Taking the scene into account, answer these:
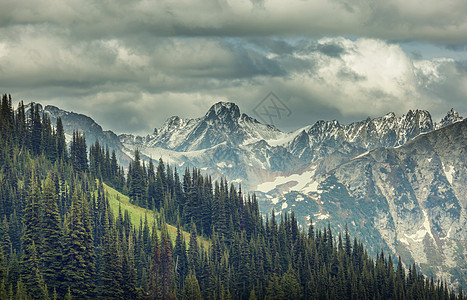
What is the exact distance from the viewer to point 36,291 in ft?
631

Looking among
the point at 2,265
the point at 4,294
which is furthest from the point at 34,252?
the point at 4,294

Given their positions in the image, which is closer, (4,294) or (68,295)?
(4,294)

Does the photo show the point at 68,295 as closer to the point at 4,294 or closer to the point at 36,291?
the point at 36,291

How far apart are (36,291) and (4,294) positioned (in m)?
16.9

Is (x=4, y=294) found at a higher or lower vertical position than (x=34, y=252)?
lower

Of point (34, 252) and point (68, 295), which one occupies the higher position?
point (34, 252)

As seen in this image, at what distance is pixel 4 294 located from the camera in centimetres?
17588

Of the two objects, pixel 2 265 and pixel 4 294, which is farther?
pixel 2 265

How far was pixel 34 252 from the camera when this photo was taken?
650ft

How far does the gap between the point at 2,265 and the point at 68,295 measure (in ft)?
66.0

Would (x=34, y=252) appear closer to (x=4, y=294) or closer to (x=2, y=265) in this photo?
(x=2, y=265)

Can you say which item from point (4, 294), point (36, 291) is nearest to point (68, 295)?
point (36, 291)

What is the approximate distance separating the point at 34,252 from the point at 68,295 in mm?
16050

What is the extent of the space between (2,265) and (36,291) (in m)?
12.3
